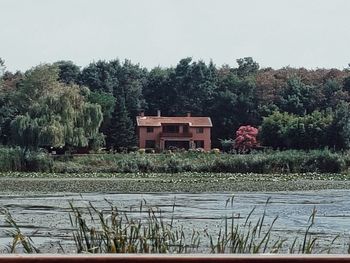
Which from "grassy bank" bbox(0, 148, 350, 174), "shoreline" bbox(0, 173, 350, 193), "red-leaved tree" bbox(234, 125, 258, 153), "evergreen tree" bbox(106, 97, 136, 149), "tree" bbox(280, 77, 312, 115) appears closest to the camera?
"shoreline" bbox(0, 173, 350, 193)

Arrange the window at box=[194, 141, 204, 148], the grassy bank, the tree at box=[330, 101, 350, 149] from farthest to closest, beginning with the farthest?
1. the window at box=[194, 141, 204, 148]
2. the tree at box=[330, 101, 350, 149]
3. the grassy bank

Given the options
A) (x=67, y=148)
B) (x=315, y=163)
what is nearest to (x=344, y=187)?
(x=315, y=163)

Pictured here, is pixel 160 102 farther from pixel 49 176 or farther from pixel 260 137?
pixel 49 176

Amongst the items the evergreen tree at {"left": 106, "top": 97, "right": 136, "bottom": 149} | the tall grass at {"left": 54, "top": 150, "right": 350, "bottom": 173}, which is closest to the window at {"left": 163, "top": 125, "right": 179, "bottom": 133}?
the evergreen tree at {"left": 106, "top": 97, "right": 136, "bottom": 149}

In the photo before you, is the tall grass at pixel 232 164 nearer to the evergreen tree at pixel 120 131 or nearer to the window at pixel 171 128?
the evergreen tree at pixel 120 131

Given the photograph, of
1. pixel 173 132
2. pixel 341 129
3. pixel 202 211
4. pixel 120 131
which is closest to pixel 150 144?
pixel 173 132

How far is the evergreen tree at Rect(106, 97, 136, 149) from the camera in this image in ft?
224

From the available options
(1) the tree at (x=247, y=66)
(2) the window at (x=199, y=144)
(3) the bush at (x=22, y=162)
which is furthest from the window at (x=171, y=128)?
(3) the bush at (x=22, y=162)

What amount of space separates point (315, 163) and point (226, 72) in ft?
135

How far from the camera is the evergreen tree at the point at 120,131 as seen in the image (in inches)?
2689

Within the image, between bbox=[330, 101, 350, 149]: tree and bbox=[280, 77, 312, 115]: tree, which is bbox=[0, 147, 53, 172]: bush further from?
bbox=[280, 77, 312, 115]: tree

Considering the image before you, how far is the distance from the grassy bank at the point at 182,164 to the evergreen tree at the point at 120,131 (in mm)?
17704

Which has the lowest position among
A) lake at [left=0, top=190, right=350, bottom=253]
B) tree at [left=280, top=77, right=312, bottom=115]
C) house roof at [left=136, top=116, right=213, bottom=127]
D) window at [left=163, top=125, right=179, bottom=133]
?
lake at [left=0, top=190, right=350, bottom=253]

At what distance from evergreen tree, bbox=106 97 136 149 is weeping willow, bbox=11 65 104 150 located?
28.8 feet
